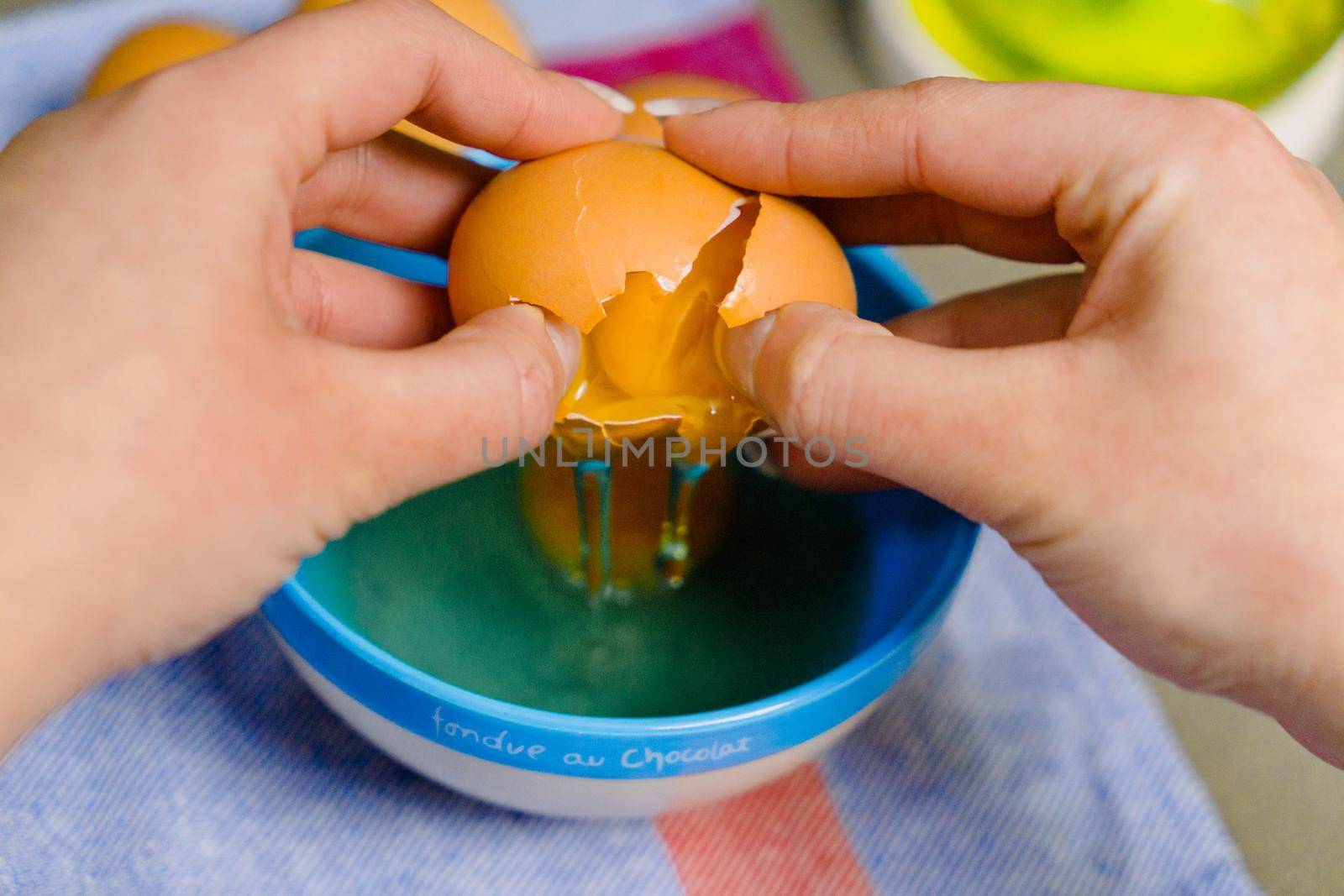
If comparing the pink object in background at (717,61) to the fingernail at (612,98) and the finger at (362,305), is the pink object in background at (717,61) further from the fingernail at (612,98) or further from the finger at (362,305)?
the finger at (362,305)

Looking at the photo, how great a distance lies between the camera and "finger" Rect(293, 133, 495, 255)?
0.87 metres

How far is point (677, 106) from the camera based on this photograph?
94cm

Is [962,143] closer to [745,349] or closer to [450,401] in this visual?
[745,349]

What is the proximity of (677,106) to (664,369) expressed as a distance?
0.26 metres

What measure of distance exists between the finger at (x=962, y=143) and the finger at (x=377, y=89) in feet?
0.32

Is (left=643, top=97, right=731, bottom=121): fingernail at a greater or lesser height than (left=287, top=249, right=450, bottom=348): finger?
greater

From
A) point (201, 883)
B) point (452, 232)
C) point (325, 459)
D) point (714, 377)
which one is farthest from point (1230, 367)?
point (201, 883)

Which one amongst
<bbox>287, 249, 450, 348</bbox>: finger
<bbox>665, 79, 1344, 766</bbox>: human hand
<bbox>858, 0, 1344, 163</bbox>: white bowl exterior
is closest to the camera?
<bbox>665, 79, 1344, 766</bbox>: human hand

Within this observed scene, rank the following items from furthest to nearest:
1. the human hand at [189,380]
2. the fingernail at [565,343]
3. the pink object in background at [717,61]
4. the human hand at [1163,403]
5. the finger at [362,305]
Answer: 1. the pink object in background at [717,61]
2. the finger at [362,305]
3. the fingernail at [565,343]
4. the human hand at [1163,403]
5. the human hand at [189,380]

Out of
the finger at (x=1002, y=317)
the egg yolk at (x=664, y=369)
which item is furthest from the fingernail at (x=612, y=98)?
the finger at (x=1002, y=317)

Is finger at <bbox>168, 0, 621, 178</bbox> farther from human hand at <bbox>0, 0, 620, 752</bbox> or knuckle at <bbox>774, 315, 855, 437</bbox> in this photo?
knuckle at <bbox>774, 315, 855, 437</bbox>

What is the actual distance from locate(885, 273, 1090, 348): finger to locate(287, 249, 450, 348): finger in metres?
0.39

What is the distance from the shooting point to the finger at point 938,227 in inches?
34.7

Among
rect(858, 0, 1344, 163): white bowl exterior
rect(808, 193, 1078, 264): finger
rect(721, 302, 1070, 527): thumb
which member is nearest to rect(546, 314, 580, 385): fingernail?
rect(721, 302, 1070, 527): thumb
